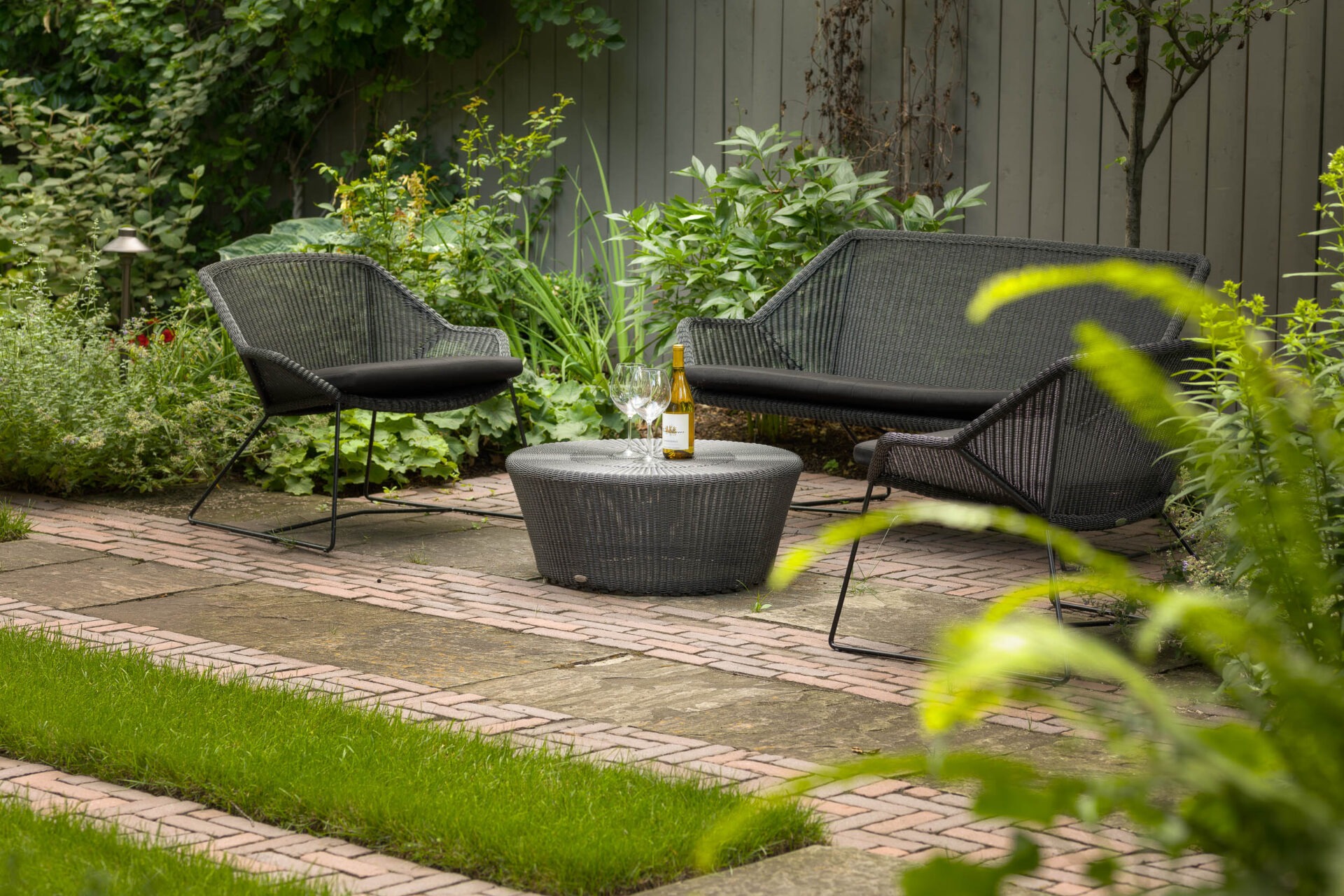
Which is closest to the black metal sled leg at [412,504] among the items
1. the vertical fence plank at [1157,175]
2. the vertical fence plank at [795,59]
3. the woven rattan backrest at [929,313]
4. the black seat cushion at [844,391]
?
the black seat cushion at [844,391]

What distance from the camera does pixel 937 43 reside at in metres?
7.00

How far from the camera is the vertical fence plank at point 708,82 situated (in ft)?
25.6

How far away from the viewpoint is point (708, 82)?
25.7ft

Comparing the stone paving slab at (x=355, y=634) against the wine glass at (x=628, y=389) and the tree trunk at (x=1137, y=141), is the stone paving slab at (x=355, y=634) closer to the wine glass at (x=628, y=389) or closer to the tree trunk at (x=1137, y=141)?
the wine glass at (x=628, y=389)

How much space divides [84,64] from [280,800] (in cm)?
823

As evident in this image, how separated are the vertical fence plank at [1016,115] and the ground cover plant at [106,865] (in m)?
5.23

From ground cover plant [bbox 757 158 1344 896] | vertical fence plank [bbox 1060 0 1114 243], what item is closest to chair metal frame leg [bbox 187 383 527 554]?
vertical fence plank [bbox 1060 0 1114 243]

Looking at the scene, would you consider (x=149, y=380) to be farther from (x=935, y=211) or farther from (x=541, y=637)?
(x=935, y=211)

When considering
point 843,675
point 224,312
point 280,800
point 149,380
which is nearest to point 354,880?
point 280,800

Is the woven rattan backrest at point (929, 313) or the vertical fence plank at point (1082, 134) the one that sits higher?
the vertical fence plank at point (1082, 134)

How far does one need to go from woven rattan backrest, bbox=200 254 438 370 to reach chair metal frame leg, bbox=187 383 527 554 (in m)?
0.31

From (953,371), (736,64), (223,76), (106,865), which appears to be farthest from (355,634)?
(223,76)

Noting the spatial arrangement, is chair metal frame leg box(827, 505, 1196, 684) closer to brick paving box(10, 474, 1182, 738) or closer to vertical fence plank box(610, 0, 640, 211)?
brick paving box(10, 474, 1182, 738)

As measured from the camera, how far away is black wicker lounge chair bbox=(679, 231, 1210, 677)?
12.9ft
